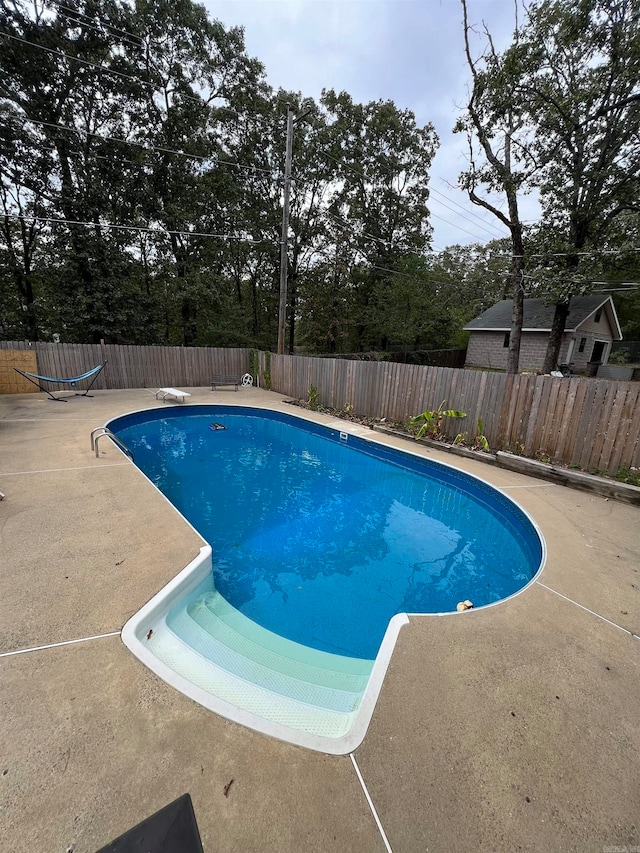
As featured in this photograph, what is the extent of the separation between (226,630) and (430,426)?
5136 millimetres

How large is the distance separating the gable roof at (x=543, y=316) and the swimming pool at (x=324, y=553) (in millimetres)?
14011

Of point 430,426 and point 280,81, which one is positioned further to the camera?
point 280,81

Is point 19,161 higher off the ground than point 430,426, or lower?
higher

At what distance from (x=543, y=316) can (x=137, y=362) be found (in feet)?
59.4

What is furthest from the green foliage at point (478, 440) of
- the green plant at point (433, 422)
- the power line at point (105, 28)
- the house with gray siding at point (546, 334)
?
the power line at point (105, 28)

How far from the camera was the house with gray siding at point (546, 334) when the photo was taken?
1622cm

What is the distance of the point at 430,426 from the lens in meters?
6.59

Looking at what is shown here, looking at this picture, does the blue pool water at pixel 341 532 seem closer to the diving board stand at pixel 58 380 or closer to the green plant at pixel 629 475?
the green plant at pixel 629 475

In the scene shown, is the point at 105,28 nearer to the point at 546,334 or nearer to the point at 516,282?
the point at 516,282

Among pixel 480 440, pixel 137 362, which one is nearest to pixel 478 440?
pixel 480 440

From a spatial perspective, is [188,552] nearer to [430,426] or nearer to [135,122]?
[430,426]

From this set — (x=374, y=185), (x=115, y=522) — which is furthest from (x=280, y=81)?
(x=115, y=522)

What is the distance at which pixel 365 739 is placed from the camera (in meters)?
1.51

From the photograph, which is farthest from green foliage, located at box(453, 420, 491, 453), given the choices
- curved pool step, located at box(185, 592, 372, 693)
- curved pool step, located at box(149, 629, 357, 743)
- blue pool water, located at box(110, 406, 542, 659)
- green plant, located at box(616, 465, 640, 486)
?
curved pool step, located at box(149, 629, 357, 743)
